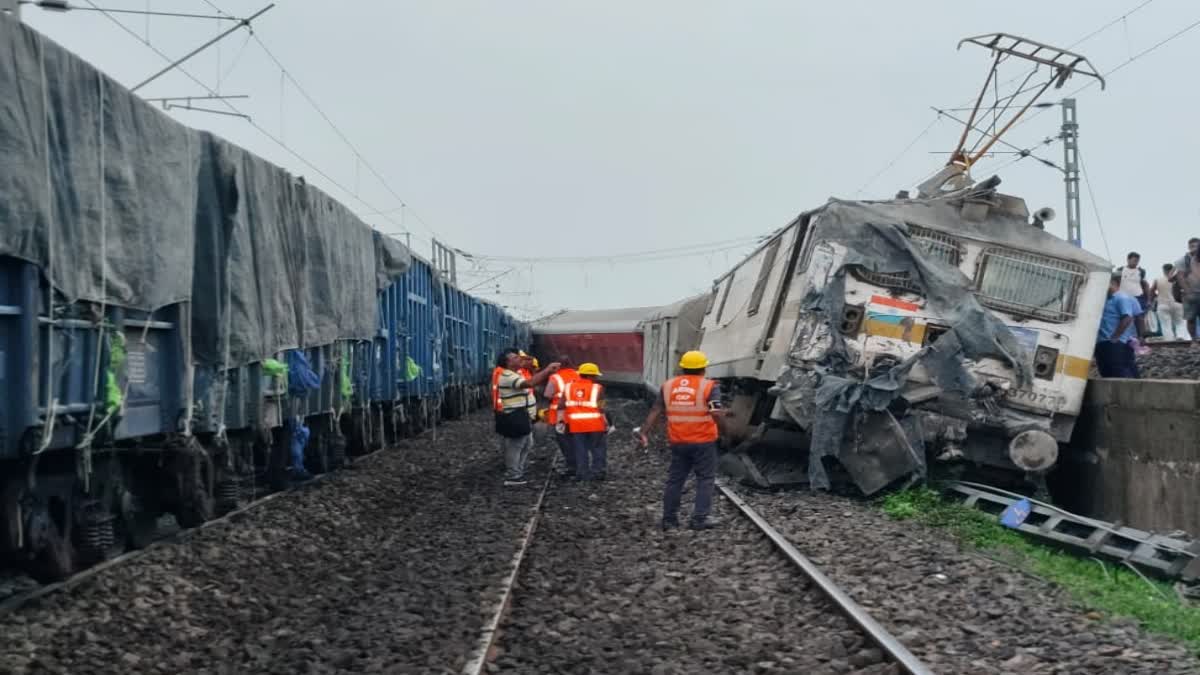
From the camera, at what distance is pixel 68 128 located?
683 centimetres

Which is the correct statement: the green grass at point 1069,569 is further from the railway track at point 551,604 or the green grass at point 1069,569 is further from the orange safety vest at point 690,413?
the orange safety vest at point 690,413

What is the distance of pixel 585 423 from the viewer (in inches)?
556

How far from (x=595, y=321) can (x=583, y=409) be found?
1312 inches

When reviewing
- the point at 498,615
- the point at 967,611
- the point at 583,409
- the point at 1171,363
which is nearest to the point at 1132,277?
the point at 1171,363

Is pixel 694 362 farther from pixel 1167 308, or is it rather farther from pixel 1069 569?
pixel 1167 308

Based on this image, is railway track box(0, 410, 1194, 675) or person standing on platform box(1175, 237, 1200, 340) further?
person standing on platform box(1175, 237, 1200, 340)

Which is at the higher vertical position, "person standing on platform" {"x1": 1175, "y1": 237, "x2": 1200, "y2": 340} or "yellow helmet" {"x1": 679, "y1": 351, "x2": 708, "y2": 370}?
"person standing on platform" {"x1": 1175, "y1": 237, "x2": 1200, "y2": 340}

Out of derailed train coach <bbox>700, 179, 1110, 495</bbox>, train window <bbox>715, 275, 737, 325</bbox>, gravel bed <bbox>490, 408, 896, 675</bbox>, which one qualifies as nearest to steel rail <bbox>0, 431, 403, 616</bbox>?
gravel bed <bbox>490, 408, 896, 675</bbox>

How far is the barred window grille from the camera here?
12117 mm

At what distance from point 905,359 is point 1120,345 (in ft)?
9.50

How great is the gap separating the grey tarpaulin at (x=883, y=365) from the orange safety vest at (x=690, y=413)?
70.5 inches

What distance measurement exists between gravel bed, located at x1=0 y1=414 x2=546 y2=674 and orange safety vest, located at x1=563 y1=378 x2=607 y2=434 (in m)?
1.78

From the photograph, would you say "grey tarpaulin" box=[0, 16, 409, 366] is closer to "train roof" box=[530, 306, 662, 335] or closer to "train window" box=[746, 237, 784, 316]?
"train window" box=[746, 237, 784, 316]

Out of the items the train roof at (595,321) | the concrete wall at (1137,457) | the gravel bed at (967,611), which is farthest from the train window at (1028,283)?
the train roof at (595,321)
